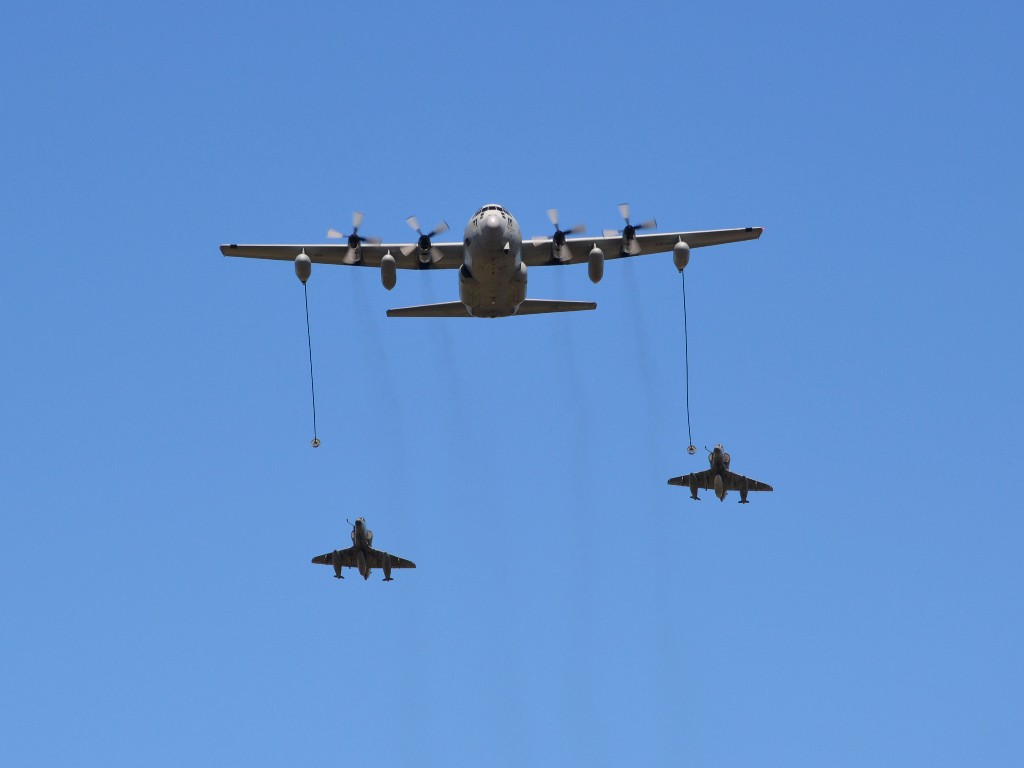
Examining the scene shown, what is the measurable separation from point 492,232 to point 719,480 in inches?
589

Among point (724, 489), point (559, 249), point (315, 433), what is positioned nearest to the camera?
point (315, 433)

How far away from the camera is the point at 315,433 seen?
5809 centimetres

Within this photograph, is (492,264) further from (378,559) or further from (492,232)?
(378,559)

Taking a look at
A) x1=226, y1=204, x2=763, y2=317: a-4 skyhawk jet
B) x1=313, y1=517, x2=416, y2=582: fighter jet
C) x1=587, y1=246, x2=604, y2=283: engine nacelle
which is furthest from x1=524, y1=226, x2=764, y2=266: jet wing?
x1=313, y1=517, x2=416, y2=582: fighter jet

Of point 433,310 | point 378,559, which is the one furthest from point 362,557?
point 433,310

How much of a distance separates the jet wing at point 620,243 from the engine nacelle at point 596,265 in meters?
3.67

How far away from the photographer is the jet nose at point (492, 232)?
5850cm

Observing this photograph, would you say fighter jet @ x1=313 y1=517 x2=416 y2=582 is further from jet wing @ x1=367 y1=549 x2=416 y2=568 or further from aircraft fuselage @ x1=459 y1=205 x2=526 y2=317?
aircraft fuselage @ x1=459 y1=205 x2=526 y2=317

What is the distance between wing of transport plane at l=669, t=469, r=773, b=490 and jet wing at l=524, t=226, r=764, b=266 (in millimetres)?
9070

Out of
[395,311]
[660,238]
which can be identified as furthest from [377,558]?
[660,238]

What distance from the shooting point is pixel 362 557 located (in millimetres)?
70250

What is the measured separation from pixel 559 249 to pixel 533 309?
8.36ft

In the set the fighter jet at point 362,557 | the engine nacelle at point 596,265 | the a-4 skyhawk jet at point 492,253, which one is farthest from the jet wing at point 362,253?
the fighter jet at point 362,557

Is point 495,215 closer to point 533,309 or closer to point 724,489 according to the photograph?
point 533,309
